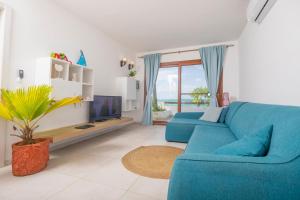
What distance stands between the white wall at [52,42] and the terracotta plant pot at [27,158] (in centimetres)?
51

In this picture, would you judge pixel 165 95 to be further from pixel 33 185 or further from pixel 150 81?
pixel 33 185

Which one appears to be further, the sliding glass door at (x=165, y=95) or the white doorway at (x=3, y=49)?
the sliding glass door at (x=165, y=95)

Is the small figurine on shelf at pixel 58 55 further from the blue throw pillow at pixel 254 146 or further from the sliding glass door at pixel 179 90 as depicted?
the sliding glass door at pixel 179 90

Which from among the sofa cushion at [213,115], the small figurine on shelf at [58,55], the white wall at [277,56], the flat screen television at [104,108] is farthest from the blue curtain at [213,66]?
the small figurine on shelf at [58,55]

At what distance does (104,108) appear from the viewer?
343cm

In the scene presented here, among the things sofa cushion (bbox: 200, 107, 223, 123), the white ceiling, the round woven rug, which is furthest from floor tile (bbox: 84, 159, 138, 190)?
the white ceiling

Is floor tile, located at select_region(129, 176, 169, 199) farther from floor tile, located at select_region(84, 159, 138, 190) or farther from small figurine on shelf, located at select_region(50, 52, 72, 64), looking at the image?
small figurine on shelf, located at select_region(50, 52, 72, 64)

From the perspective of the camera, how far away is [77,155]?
2258 millimetres

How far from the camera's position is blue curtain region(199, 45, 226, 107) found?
4.13 m

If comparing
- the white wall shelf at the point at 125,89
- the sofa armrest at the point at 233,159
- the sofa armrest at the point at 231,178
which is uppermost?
the white wall shelf at the point at 125,89

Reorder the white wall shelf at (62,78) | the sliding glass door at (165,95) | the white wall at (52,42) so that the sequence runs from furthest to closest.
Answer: the sliding glass door at (165,95) → the white wall shelf at (62,78) → the white wall at (52,42)

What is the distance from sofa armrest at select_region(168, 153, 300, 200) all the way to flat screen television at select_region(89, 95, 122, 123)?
8.81ft

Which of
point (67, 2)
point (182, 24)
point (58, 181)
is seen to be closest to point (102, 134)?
point (58, 181)

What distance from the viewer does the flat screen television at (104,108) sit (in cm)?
316
